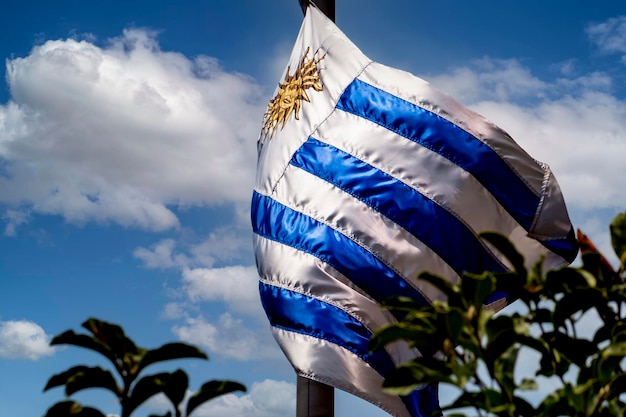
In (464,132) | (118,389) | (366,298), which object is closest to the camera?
(118,389)

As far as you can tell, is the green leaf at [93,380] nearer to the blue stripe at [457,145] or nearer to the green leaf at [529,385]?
the green leaf at [529,385]

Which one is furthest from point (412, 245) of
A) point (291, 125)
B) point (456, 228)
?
point (291, 125)

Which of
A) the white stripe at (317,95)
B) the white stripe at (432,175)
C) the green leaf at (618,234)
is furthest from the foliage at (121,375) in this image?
the white stripe at (317,95)

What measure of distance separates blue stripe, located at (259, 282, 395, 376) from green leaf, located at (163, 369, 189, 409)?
15.4 feet

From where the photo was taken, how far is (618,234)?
6.43 ft

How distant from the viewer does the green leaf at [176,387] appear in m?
1.59

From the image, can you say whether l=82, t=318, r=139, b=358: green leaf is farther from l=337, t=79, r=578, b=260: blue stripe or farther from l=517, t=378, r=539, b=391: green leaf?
l=337, t=79, r=578, b=260: blue stripe

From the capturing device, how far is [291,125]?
7.25 meters

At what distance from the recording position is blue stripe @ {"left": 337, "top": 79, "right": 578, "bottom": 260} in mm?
6793

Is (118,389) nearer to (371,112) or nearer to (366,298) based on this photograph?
(366,298)

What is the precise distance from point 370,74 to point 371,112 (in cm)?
43

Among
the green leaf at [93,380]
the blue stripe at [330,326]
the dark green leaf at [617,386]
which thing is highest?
the blue stripe at [330,326]

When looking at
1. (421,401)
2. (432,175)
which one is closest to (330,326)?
(421,401)

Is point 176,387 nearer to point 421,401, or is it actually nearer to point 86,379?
point 86,379
